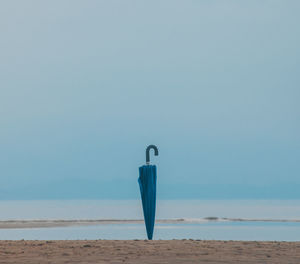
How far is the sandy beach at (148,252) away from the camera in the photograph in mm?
9336

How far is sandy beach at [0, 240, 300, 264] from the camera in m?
9.34

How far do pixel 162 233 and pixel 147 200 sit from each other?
7.82 feet

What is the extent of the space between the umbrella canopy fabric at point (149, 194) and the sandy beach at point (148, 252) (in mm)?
1716

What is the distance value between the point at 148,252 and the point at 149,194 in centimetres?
287

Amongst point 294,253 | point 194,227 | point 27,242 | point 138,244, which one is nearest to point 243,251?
point 294,253

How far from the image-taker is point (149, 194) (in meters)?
12.7

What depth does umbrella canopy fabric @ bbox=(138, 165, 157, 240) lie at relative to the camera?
1270 centimetres

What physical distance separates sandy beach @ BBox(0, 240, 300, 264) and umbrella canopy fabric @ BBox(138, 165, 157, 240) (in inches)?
67.6

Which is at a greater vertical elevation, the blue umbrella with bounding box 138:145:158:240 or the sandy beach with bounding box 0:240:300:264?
the blue umbrella with bounding box 138:145:158:240

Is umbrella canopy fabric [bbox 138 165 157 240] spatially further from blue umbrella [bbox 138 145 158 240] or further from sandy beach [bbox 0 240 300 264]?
sandy beach [bbox 0 240 300 264]

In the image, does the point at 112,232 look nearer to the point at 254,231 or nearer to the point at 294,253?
the point at 254,231

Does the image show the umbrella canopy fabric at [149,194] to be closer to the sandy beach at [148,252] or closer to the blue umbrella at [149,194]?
the blue umbrella at [149,194]

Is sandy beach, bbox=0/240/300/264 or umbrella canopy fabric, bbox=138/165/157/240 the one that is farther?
umbrella canopy fabric, bbox=138/165/157/240

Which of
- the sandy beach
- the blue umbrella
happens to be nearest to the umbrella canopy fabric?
the blue umbrella
